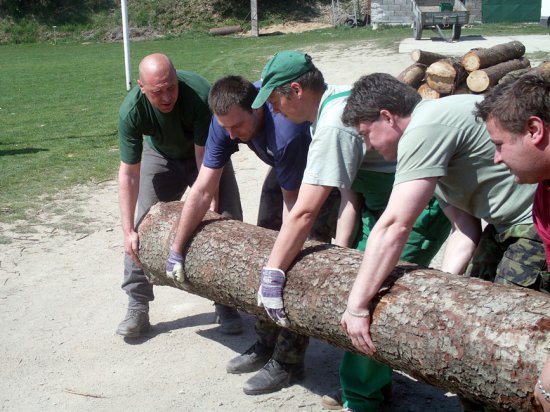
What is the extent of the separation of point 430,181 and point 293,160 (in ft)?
3.88

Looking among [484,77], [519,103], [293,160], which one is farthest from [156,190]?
[484,77]

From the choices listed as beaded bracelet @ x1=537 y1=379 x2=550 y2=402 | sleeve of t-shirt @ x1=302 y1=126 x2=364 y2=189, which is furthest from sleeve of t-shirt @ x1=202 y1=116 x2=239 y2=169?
beaded bracelet @ x1=537 y1=379 x2=550 y2=402

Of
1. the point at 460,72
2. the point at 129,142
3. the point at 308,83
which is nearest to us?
the point at 308,83

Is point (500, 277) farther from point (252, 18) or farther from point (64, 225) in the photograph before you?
point (252, 18)

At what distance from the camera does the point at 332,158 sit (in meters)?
3.29

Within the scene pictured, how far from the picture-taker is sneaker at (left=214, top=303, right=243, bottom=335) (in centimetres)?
495

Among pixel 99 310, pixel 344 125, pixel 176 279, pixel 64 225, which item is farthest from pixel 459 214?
pixel 64 225

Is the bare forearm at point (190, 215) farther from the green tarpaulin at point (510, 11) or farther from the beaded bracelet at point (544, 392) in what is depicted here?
the green tarpaulin at point (510, 11)

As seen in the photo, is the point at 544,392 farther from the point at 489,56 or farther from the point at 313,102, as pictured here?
the point at 489,56

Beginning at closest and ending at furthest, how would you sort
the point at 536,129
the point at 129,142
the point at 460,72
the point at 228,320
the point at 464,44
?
the point at 536,129
the point at 129,142
the point at 228,320
the point at 460,72
the point at 464,44

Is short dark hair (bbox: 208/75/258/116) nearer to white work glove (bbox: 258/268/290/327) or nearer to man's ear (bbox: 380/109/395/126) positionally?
white work glove (bbox: 258/268/290/327)

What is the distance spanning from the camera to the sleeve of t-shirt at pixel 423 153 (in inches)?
112

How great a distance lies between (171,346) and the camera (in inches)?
190

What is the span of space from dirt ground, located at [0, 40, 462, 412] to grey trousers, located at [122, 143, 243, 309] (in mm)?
274
